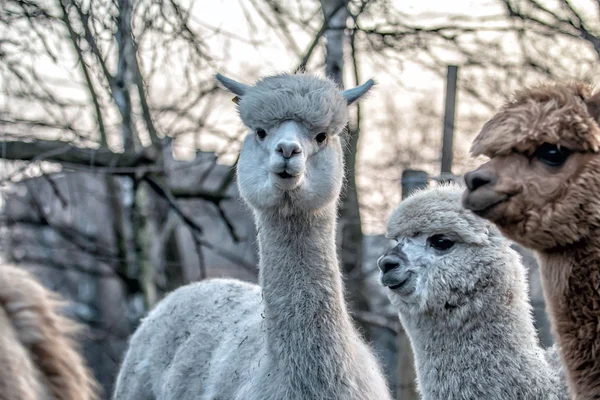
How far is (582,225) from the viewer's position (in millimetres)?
3016

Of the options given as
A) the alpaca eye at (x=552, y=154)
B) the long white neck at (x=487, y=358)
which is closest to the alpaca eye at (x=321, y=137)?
the long white neck at (x=487, y=358)

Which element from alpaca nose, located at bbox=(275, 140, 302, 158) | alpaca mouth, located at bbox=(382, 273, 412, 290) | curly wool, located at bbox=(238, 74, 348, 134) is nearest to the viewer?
alpaca mouth, located at bbox=(382, 273, 412, 290)

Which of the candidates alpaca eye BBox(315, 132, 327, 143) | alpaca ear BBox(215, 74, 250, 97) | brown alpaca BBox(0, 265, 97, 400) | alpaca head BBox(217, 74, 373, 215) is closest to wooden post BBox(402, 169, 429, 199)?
alpaca head BBox(217, 74, 373, 215)

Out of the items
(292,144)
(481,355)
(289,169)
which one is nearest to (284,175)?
(289,169)

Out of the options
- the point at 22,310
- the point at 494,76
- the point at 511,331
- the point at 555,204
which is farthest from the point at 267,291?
the point at 494,76

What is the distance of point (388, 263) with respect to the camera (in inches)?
171

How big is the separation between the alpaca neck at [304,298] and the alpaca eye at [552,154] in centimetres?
174

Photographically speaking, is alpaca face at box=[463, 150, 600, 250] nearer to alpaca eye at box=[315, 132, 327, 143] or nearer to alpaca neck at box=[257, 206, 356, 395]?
alpaca neck at box=[257, 206, 356, 395]

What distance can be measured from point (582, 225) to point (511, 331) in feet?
4.42

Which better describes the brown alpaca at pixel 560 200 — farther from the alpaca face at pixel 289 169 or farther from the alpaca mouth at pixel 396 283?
the alpaca face at pixel 289 169

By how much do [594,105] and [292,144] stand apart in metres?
1.75

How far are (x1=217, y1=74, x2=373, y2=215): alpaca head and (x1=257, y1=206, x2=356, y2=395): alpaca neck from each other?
0.42 ft

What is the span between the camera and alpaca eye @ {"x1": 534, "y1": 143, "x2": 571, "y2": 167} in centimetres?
305

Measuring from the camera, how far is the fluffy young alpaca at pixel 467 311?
13.6 feet
